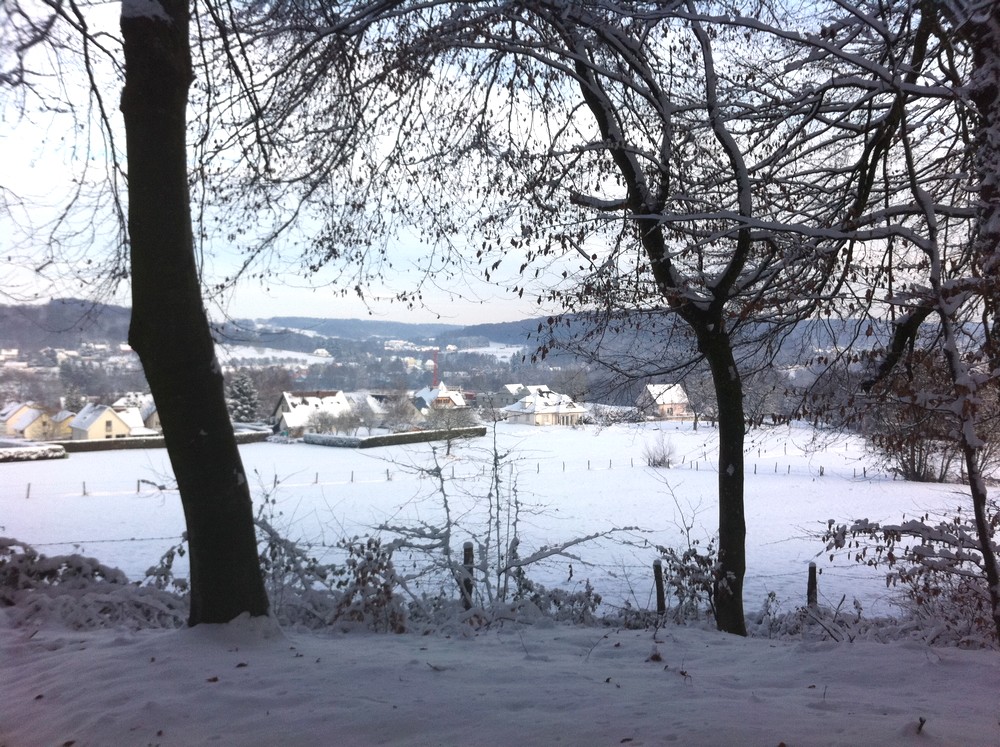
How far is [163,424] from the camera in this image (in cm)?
462

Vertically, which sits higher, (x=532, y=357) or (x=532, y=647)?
(x=532, y=357)

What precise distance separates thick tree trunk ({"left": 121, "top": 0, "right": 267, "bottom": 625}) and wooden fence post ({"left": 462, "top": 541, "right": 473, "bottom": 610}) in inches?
90.1

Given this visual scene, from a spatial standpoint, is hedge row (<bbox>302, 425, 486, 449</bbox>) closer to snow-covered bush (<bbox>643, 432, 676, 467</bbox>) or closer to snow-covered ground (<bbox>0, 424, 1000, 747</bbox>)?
snow-covered ground (<bbox>0, 424, 1000, 747</bbox>)

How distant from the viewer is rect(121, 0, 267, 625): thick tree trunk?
180 inches

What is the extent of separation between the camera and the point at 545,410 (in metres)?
11.6

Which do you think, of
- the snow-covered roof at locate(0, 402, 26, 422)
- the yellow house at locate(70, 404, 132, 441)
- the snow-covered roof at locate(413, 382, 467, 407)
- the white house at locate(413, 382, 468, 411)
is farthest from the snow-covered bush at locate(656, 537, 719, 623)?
the yellow house at locate(70, 404, 132, 441)

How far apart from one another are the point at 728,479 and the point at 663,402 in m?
2.27

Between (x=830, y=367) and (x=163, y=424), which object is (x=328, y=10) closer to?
(x=163, y=424)

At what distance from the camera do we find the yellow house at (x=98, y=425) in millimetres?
10734

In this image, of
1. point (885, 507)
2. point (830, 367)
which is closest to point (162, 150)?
point (830, 367)

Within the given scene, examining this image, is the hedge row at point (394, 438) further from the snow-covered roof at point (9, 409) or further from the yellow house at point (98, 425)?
the snow-covered roof at point (9, 409)

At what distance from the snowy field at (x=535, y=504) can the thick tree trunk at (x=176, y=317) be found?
2.98 metres

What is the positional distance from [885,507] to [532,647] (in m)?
19.1

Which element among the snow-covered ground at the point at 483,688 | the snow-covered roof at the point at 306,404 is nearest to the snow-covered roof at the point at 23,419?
the snow-covered ground at the point at 483,688
